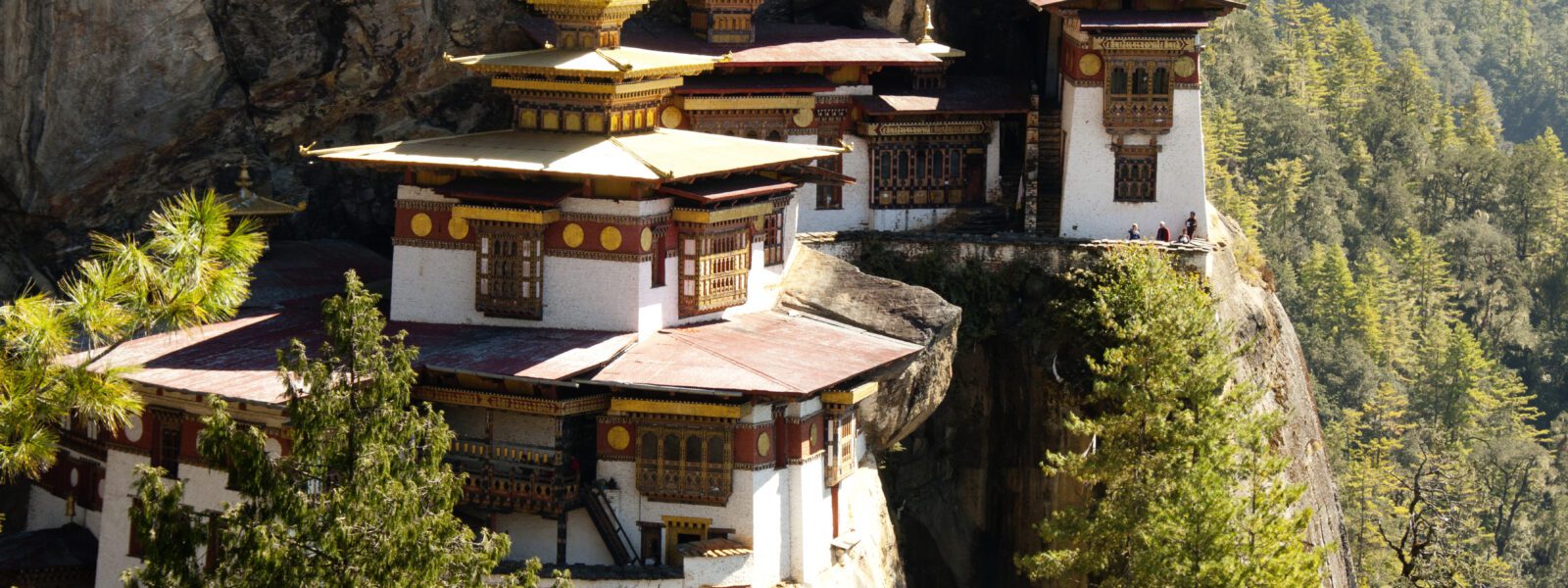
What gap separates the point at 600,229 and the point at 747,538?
5170 millimetres

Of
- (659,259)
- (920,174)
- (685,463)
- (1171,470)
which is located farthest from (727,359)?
(920,174)

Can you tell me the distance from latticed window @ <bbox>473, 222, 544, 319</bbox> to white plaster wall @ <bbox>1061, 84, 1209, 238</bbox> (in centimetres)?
1161

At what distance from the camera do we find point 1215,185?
7950 centimetres

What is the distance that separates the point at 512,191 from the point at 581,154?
1189 millimetres

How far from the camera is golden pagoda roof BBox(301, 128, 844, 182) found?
118ft

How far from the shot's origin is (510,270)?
3694 centimetres

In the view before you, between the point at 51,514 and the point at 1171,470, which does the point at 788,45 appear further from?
the point at 51,514

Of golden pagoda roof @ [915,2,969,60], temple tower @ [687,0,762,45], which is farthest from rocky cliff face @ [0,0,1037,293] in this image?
golden pagoda roof @ [915,2,969,60]

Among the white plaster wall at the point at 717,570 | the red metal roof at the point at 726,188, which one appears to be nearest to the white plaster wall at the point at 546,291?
the red metal roof at the point at 726,188

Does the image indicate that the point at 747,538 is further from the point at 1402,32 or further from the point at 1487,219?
the point at 1402,32

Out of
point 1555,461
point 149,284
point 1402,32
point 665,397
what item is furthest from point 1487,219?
point 149,284

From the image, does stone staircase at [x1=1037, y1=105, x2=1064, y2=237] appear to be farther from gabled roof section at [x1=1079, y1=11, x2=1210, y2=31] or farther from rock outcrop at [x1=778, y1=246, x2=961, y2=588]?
rock outcrop at [x1=778, y1=246, x2=961, y2=588]

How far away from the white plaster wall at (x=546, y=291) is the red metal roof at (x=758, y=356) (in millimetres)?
841

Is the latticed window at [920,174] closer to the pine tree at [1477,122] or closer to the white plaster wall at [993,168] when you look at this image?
the white plaster wall at [993,168]
